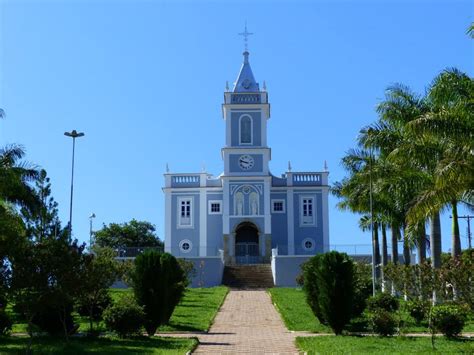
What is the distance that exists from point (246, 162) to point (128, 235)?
77.7 feet

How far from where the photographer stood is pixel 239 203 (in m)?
53.4

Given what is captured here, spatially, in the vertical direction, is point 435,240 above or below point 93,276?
above

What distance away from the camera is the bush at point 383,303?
24.7 m

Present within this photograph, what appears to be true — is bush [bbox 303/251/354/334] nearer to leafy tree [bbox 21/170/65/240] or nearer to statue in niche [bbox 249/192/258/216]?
leafy tree [bbox 21/170/65/240]

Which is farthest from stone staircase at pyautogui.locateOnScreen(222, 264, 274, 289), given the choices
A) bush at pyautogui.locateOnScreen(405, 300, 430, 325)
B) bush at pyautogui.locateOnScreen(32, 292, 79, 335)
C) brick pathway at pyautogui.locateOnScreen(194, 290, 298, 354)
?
bush at pyautogui.locateOnScreen(32, 292, 79, 335)

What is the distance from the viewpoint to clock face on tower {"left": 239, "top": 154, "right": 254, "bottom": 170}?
5384cm

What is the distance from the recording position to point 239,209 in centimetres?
5328

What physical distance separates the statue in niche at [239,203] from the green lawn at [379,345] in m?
33.9

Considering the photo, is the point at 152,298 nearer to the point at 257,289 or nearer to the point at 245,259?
the point at 257,289

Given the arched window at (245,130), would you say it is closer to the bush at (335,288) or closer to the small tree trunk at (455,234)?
the small tree trunk at (455,234)

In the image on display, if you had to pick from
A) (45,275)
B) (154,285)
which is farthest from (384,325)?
(45,275)

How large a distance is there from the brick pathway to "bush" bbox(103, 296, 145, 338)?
183 cm

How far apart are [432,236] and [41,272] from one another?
16200 mm

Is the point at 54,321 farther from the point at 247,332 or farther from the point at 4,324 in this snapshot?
the point at 247,332
